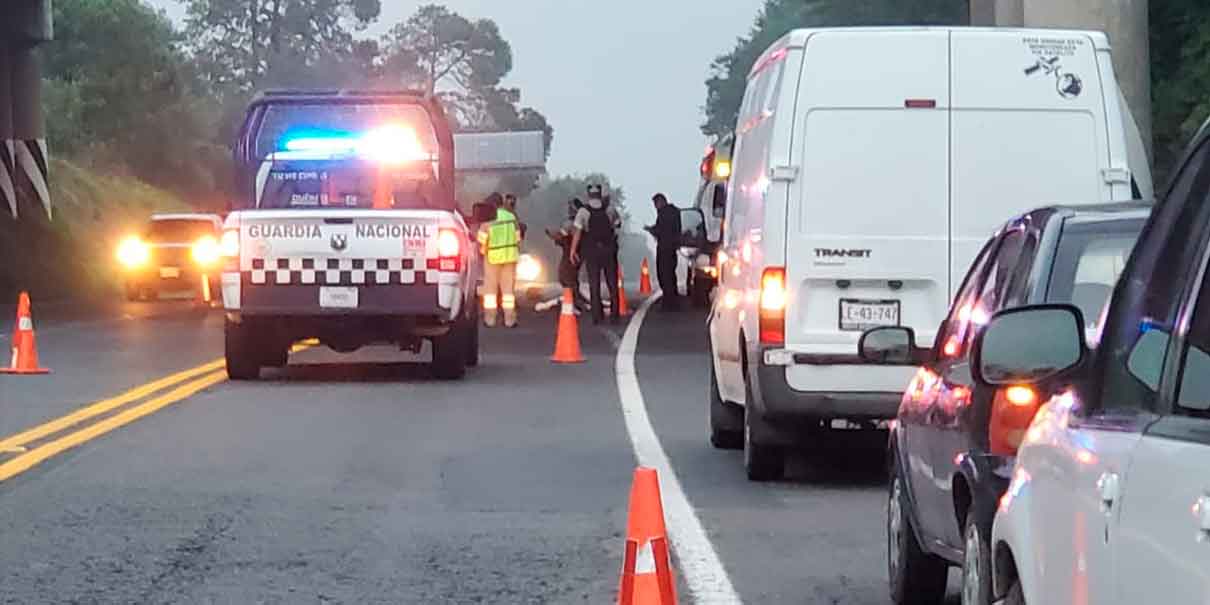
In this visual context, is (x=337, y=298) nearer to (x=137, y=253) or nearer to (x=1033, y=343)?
(x=1033, y=343)

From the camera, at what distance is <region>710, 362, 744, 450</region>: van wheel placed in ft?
46.8

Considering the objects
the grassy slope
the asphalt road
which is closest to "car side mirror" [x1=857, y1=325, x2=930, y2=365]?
the asphalt road

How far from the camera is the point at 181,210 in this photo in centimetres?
6625

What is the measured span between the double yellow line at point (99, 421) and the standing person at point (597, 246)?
8.97 meters

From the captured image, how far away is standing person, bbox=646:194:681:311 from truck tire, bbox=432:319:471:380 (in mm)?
14117

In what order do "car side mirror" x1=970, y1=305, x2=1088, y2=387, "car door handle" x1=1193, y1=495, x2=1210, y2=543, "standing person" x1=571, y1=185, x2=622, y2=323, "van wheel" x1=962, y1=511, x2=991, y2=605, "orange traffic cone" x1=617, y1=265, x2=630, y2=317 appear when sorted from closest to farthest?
1. "car door handle" x1=1193, y1=495, x2=1210, y2=543
2. "car side mirror" x1=970, y1=305, x2=1088, y2=387
3. "van wheel" x1=962, y1=511, x2=991, y2=605
4. "standing person" x1=571, y1=185, x2=622, y2=323
5. "orange traffic cone" x1=617, y1=265, x2=630, y2=317

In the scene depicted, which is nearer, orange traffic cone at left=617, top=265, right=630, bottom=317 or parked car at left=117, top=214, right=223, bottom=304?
orange traffic cone at left=617, top=265, right=630, bottom=317

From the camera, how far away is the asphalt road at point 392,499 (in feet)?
30.5

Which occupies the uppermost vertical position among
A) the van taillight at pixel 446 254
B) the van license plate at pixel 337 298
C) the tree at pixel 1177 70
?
the tree at pixel 1177 70

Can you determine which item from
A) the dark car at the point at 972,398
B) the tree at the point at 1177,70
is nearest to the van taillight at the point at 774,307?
the dark car at the point at 972,398

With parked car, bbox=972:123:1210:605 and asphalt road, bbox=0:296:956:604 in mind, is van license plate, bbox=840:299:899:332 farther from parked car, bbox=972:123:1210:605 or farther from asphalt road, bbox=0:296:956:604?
parked car, bbox=972:123:1210:605

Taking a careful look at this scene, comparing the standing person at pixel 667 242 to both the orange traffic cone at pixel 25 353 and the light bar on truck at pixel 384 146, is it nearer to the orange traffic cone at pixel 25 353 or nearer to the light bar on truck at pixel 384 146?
the light bar on truck at pixel 384 146

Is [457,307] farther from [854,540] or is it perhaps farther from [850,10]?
[850,10]

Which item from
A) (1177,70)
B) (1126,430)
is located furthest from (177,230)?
(1126,430)
